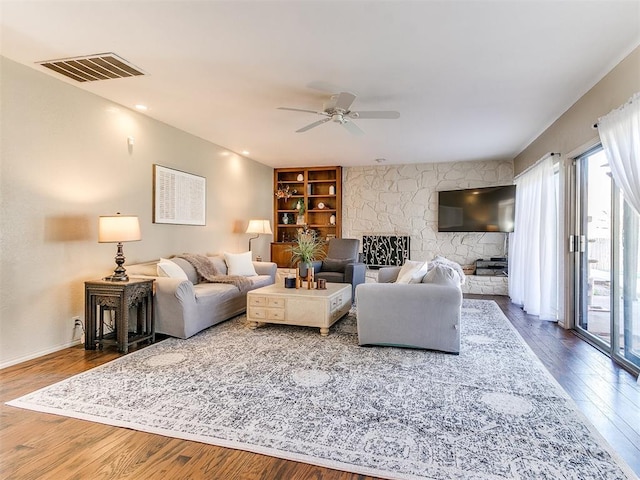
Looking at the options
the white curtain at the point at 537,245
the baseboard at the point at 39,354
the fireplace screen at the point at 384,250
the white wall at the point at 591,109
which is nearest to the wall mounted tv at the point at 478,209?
the white curtain at the point at 537,245

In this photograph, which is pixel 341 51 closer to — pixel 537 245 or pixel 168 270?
pixel 168 270

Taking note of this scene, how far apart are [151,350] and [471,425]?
282 centimetres

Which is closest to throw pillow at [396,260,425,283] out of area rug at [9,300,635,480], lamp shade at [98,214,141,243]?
area rug at [9,300,635,480]

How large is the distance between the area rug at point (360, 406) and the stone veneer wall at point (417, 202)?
162 inches

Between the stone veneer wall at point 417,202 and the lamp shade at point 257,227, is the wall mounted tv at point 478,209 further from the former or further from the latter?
the lamp shade at point 257,227

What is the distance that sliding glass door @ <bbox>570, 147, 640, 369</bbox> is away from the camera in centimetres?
312

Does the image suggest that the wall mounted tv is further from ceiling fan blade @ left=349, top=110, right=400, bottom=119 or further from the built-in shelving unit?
ceiling fan blade @ left=349, top=110, right=400, bottom=119

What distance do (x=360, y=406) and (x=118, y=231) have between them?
276cm

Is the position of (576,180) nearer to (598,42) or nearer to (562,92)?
(562,92)

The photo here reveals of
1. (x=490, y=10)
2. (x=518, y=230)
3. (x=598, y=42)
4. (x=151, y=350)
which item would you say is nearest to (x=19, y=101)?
(x=151, y=350)

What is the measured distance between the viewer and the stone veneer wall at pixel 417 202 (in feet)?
24.1

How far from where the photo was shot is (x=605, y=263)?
Answer: 11.8ft

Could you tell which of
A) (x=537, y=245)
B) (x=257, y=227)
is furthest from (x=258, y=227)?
(x=537, y=245)

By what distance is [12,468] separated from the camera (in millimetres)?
1732
